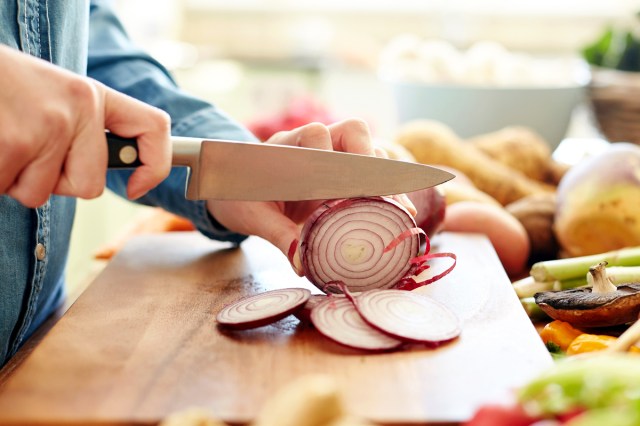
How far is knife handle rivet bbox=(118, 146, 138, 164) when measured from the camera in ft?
2.88

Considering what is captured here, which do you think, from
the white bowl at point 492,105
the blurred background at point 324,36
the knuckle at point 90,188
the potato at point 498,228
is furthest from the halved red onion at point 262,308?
the blurred background at point 324,36

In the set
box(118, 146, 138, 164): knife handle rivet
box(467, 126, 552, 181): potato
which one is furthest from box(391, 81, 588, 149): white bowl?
box(118, 146, 138, 164): knife handle rivet

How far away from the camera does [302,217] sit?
4.00 ft

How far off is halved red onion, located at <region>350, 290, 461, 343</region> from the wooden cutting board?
0.02 m

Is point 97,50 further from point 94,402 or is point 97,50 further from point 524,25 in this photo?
point 524,25

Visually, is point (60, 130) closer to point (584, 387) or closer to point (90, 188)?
point (90, 188)

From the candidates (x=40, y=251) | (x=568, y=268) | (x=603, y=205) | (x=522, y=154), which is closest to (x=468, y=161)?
(x=522, y=154)

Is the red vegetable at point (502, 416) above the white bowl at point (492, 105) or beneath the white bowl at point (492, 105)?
above

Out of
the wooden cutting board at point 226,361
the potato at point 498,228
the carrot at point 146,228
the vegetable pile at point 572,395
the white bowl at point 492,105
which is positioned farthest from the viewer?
the white bowl at point 492,105

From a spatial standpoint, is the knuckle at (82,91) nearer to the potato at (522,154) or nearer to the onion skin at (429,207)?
the onion skin at (429,207)

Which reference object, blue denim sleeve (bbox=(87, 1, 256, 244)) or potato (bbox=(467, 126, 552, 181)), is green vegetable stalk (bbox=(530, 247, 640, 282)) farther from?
potato (bbox=(467, 126, 552, 181))

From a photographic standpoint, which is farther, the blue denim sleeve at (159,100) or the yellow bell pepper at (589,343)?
the blue denim sleeve at (159,100)

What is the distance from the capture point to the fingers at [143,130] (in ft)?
2.79

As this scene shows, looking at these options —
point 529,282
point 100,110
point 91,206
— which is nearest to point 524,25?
point 91,206
